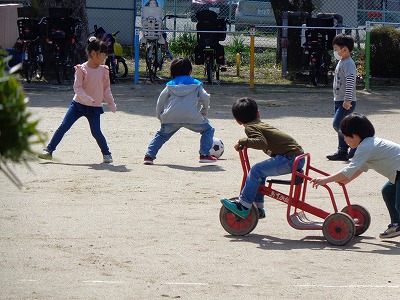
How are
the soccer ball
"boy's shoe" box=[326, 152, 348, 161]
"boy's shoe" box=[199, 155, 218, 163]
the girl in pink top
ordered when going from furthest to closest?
"boy's shoe" box=[326, 152, 348, 161], the soccer ball, "boy's shoe" box=[199, 155, 218, 163], the girl in pink top

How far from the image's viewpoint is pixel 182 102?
11.3m

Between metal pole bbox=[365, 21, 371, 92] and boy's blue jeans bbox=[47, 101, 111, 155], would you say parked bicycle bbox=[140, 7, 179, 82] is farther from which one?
boy's blue jeans bbox=[47, 101, 111, 155]

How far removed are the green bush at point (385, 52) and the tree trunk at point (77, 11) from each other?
6.94 metres

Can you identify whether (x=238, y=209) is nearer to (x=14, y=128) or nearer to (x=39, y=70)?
(x=14, y=128)

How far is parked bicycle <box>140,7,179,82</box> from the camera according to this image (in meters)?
20.8

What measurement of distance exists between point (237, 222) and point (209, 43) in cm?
1339

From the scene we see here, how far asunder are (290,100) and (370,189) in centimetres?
896

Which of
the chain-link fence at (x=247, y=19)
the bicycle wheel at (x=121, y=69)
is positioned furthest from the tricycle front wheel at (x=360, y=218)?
the chain-link fence at (x=247, y=19)

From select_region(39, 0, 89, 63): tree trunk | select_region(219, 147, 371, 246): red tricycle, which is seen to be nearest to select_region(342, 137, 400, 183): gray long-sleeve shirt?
select_region(219, 147, 371, 246): red tricycle

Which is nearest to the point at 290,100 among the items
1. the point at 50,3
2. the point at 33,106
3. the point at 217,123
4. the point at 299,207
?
the point at 217,123

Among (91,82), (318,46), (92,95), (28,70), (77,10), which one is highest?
(77,10)

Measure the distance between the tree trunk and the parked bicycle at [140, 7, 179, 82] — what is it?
150 cm

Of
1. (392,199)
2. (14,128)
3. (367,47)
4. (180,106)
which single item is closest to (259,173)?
(392,199)

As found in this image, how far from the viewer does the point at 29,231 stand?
7680 millimetres
